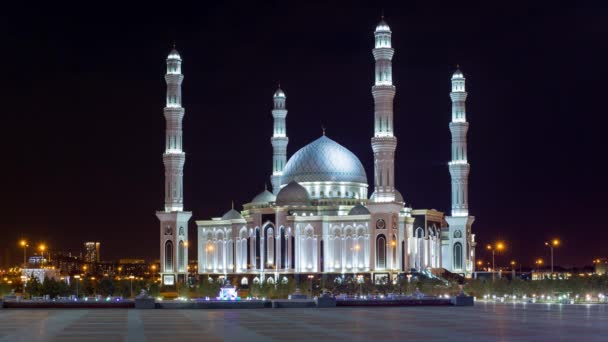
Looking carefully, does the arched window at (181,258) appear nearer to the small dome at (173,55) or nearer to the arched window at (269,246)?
the arched window at (269,246)

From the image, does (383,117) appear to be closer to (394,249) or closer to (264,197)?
(394,249)

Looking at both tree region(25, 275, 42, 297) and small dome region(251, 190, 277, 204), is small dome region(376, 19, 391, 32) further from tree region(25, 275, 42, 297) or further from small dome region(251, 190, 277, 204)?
tree region(25, 275, 42, 297)

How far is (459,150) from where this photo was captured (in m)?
91.9

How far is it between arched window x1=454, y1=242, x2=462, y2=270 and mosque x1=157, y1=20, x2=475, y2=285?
81 millimetres

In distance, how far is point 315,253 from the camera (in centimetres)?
9025

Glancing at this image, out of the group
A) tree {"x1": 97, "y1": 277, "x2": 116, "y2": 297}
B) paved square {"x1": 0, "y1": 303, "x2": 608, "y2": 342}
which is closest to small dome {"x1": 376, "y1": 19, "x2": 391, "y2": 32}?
tree {"x1": 97, "y1": 277, "x2": 116, "y2": 297}

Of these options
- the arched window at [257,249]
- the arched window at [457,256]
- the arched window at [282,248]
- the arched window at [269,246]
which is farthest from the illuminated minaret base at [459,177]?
the arched window at [257,249]

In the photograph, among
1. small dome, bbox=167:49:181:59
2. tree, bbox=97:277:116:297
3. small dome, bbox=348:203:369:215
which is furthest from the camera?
small dome, bbox=167:49:181:59

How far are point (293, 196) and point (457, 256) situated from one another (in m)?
14.2

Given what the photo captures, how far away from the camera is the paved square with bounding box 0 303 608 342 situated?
29.8 m

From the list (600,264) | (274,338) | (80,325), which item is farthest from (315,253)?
(600,264)

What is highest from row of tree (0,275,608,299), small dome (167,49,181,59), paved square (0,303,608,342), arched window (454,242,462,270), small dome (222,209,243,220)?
small dome (167,49,181,59)

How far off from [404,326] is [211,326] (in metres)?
5.88

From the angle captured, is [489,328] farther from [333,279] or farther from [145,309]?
[333,279]
